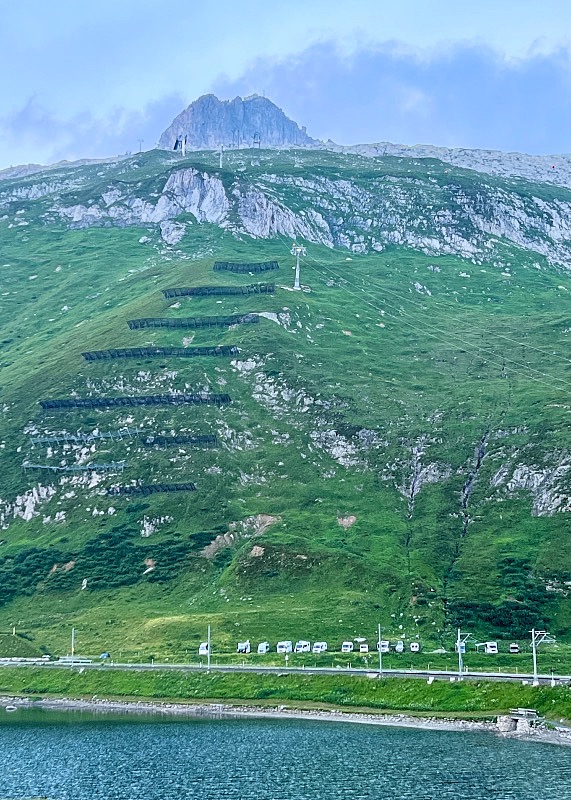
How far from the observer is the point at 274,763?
120 metres

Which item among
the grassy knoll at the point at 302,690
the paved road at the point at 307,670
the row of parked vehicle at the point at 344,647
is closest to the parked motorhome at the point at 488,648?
the row of parked vehicle at the point at 344,647

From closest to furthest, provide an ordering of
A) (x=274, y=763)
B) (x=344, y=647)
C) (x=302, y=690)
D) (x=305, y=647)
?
(x=274, y=763)
(x=302, y=690)
(x=344, y=647)
(x=305, y=647)

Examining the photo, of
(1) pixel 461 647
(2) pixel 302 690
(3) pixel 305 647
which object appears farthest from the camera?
(3) pixel 305 647

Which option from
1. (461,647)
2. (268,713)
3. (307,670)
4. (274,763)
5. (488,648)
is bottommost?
(274,763)

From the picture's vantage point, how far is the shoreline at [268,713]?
133 m

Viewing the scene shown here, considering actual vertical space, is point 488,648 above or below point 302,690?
above

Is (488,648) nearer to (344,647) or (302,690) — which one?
(344,647)

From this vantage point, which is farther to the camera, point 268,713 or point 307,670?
point 307,670

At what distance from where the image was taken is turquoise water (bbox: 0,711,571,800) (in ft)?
351

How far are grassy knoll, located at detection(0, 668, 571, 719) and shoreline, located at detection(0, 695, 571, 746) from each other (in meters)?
2.80

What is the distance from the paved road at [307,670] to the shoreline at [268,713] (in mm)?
11005

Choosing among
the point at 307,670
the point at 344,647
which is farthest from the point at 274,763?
the point at 344,647

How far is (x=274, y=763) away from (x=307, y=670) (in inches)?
2153

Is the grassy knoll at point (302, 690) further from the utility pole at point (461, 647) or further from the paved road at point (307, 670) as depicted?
the utility pole at point (461, 647)
